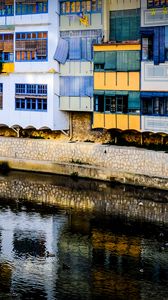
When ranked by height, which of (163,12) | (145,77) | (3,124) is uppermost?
(163,12)

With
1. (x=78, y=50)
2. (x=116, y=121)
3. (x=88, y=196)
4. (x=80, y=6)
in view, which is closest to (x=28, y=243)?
(x=88, y=196)

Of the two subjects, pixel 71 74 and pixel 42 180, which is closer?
pixel 42 180

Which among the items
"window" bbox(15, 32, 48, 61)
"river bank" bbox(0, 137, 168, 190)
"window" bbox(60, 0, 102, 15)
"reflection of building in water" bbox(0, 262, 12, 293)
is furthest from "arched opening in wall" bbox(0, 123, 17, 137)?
"reflection of building in water" bbox(0, 262, 12, 293)

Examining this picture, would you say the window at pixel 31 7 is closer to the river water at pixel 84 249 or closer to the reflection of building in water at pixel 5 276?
the river water at pixel 84 249

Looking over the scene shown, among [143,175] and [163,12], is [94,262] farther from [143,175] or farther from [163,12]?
[163,12]

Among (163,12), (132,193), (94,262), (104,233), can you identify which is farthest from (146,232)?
(163,12)

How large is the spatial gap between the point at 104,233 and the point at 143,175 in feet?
20.8

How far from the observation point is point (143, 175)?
30547 mm

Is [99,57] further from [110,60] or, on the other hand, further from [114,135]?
[114,135]

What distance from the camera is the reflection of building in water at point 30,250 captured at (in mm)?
19938

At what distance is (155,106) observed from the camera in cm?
3244

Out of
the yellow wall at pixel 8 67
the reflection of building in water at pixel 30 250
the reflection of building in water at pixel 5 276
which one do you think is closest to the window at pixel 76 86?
the yellow wall at pixel 8 67

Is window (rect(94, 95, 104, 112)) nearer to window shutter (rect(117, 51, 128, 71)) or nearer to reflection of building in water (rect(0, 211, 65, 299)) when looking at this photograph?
window shutter (rect(117, 51, 128, 71))

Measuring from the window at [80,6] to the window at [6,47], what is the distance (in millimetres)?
3007
